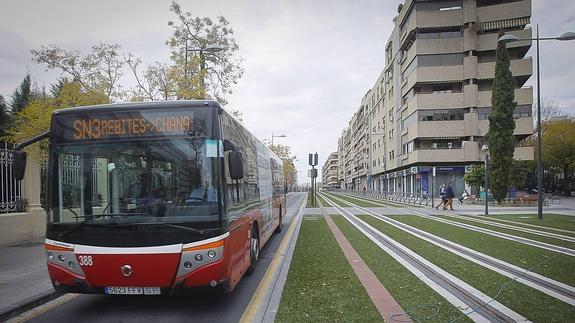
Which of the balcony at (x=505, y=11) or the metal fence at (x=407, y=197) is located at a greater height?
the balcony at (x=505, y=11)

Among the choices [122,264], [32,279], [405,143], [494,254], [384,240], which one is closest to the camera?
[122,264]

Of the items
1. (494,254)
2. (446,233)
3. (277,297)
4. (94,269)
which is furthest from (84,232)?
(446,233)

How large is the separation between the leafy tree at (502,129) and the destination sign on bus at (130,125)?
A: 101 feet

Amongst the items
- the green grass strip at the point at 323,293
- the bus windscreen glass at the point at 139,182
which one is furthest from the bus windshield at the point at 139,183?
the green grass strip at the point at 323,293

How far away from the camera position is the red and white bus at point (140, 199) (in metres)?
5.04

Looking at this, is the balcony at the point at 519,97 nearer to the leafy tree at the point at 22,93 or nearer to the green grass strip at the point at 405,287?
the green grass strip at the point at 405,287

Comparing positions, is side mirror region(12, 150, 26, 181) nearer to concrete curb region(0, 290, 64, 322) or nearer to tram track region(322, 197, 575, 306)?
concrete curb region(0, 290, 64, 322)

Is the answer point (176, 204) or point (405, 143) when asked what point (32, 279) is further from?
point (405, 143)

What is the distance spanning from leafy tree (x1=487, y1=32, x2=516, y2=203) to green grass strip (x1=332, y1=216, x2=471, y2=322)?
24684 millimetres

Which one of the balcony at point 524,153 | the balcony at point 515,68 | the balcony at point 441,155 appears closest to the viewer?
the balcony at point 515,68

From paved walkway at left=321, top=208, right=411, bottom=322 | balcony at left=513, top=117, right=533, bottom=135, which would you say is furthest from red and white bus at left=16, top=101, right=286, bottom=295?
balcony at left=513, top=117, right=533, bottom=135

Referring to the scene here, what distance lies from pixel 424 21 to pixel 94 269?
163 feet

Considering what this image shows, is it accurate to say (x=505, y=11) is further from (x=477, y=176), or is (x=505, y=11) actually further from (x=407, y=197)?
(x=407, y=197)

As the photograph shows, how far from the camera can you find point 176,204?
5207mm
